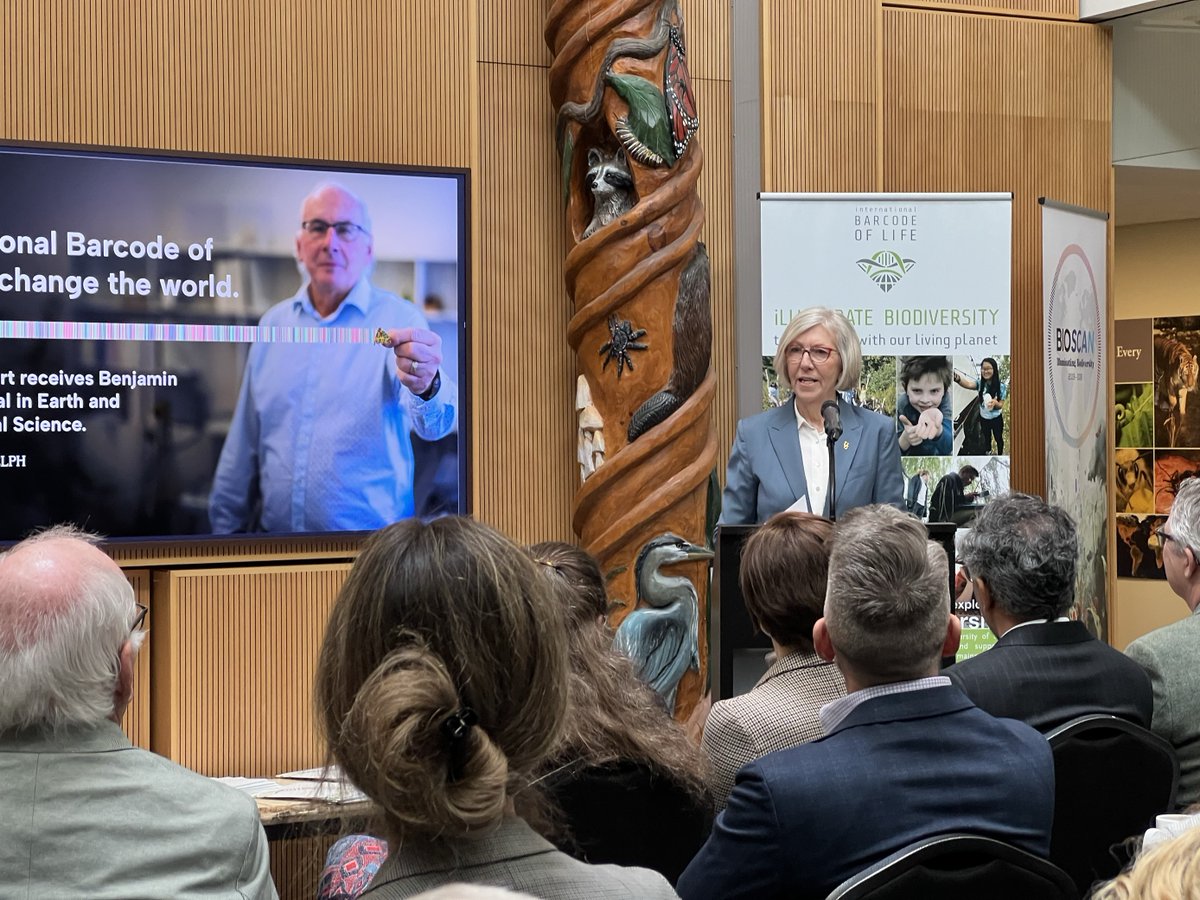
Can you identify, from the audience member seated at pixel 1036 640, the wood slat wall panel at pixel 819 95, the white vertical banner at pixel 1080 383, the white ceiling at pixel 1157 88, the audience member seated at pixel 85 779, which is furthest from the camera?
the white ceiling at pixel 1157 88

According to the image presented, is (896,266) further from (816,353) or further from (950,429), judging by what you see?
(816,353)

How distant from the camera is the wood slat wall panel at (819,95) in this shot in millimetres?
5949

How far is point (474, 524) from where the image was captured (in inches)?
60.2

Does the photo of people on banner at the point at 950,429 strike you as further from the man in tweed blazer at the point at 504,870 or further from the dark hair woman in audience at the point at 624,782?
the man in tweed blazer at the point at 504,870

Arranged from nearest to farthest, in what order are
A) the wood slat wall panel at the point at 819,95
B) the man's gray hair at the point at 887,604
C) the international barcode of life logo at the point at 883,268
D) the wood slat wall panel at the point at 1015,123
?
the man's gray hair at the point at 887,604 < the international barcode of life logo at the point at 883,268 < the wood slat wall panel at the point at 819,95 < the wood slat wall panel at the point at 1015,123

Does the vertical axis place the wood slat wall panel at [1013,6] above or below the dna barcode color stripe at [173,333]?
above

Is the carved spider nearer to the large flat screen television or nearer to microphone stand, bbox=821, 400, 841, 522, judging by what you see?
the large flat screen television

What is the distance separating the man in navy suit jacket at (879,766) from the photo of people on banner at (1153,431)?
7.99 m

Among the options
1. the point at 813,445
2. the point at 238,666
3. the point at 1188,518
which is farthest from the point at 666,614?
the point at 1188,518

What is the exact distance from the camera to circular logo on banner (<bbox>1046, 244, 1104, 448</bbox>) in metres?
6.20

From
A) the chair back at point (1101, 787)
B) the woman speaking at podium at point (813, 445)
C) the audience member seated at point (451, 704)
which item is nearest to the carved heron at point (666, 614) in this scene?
the woman speaking at podium at point (813, 445)

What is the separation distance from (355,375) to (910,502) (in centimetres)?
232

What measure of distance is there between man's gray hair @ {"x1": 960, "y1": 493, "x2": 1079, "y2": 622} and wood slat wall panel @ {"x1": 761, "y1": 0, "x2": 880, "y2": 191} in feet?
10.6

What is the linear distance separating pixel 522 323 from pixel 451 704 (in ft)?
13.9
